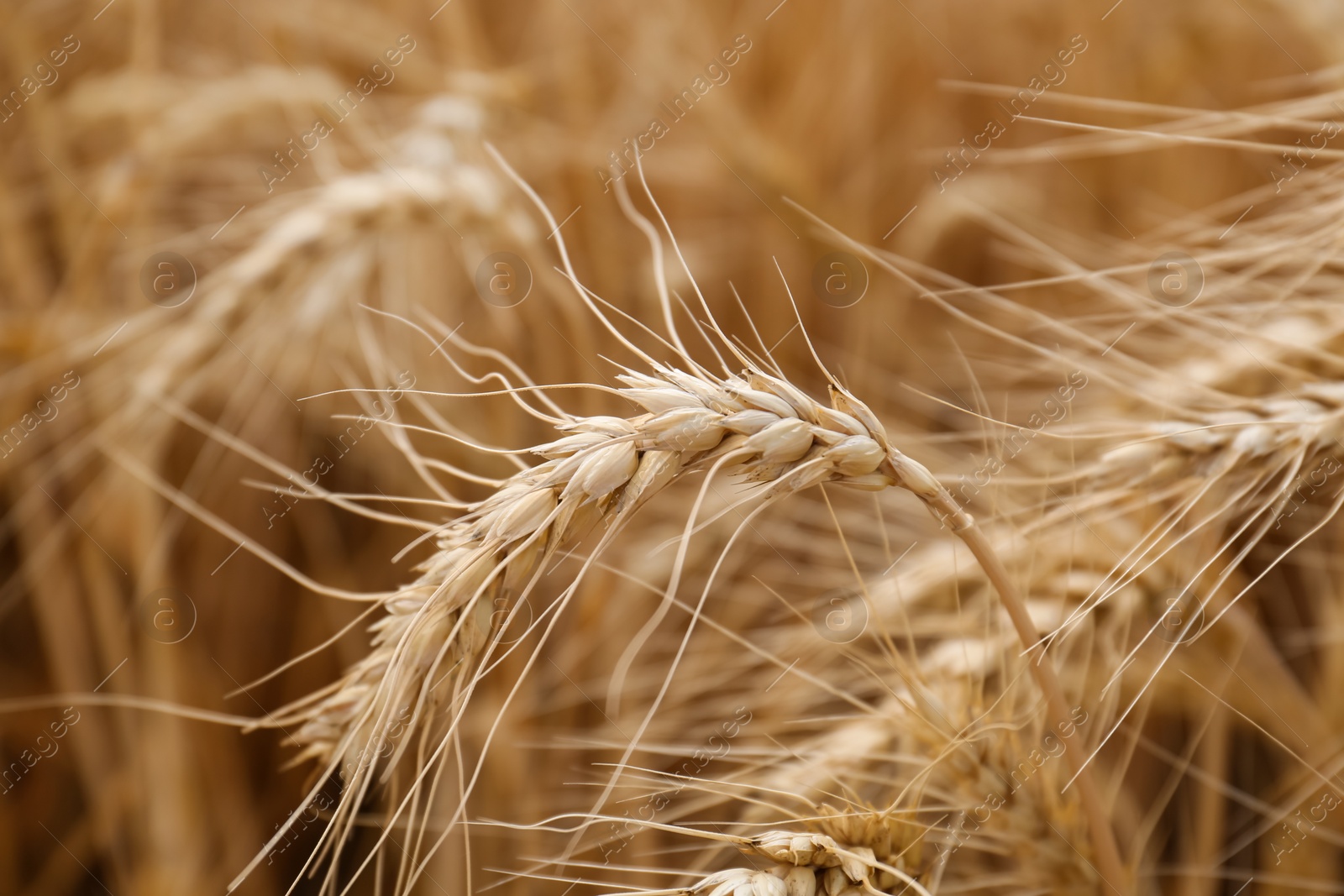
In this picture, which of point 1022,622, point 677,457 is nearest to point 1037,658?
point 1022,622

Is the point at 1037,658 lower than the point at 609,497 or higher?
lower

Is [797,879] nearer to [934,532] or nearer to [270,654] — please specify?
[934,532]

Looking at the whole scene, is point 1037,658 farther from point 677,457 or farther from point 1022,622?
point 677,457

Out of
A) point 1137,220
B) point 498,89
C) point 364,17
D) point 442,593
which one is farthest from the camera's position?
point 364,17

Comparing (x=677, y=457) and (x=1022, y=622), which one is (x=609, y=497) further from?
(x=1022, y=622)

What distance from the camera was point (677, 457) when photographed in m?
0.44

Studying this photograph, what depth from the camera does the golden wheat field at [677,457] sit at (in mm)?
519

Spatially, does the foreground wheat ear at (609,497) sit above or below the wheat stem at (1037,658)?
above

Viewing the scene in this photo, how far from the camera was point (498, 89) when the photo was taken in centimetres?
109

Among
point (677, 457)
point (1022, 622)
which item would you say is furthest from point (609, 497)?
point (1022, 622)

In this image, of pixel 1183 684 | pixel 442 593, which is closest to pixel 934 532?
pixel 1183 684

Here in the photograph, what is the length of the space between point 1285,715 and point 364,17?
167 cm

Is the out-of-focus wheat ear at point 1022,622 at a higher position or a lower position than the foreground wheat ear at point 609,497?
lower

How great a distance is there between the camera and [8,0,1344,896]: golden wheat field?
1.70 feet
